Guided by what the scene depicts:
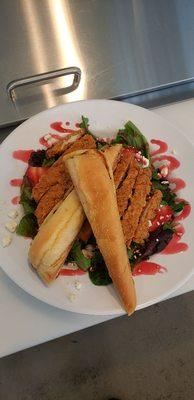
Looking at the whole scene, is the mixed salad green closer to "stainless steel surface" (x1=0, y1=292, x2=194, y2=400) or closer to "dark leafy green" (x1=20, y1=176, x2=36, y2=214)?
"dark leafy green" (x1=20, y1=176, x2=36, y2=214)

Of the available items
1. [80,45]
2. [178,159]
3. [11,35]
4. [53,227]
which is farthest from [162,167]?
[11,35]

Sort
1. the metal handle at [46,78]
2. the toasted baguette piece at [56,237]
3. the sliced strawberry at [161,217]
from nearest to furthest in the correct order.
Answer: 1. the toasted baguette piece at [56,237]
2. the sliced strawberry at [161,217]
3. the metal handle at [46,78]

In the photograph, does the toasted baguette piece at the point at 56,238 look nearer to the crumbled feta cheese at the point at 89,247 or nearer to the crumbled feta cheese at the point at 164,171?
the crumbled feta cheese at the point at 89,247

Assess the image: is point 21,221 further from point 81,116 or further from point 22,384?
point 22,384

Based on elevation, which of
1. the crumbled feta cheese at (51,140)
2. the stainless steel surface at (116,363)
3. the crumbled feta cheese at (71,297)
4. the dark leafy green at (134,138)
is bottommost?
the stainless steel surface at (116,363)

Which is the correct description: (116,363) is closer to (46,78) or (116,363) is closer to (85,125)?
(85,125)

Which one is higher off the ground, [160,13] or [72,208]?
[160,13]

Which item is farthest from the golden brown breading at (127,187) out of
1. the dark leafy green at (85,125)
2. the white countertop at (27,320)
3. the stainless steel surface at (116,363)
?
the stainless steel surface at (116,363)
